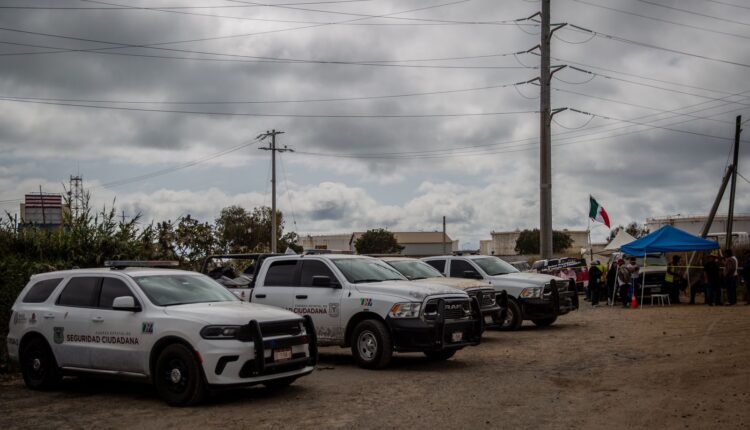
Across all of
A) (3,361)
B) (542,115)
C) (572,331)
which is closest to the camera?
(3,361)

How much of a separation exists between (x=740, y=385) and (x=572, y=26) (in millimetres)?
22980

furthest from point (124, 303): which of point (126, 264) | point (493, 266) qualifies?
point (493, 266)

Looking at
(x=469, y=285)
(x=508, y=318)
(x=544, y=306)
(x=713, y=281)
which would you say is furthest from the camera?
(x=713, y=281)

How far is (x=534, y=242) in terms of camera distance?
118250 mm

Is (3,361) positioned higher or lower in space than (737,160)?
lower

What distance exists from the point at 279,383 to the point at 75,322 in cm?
289

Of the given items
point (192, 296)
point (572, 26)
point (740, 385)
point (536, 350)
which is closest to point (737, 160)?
point (572, 26)

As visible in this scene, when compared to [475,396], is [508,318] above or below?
above

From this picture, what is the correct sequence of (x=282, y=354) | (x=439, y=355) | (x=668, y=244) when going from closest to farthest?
(x=282, y=354)
(x=439, y=355)
(x=668, y=244)

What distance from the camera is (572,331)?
18781 mm

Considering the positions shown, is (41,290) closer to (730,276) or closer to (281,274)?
(281,274)

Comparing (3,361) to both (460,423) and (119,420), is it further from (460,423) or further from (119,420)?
(460,423)

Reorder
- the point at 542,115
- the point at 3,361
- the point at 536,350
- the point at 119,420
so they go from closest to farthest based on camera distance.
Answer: the point at 119,420 < the point at 3,361 < the point at 536,350 < the point at 542,115

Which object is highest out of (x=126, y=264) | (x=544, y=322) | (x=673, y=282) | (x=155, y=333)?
(x=126, y=264)
